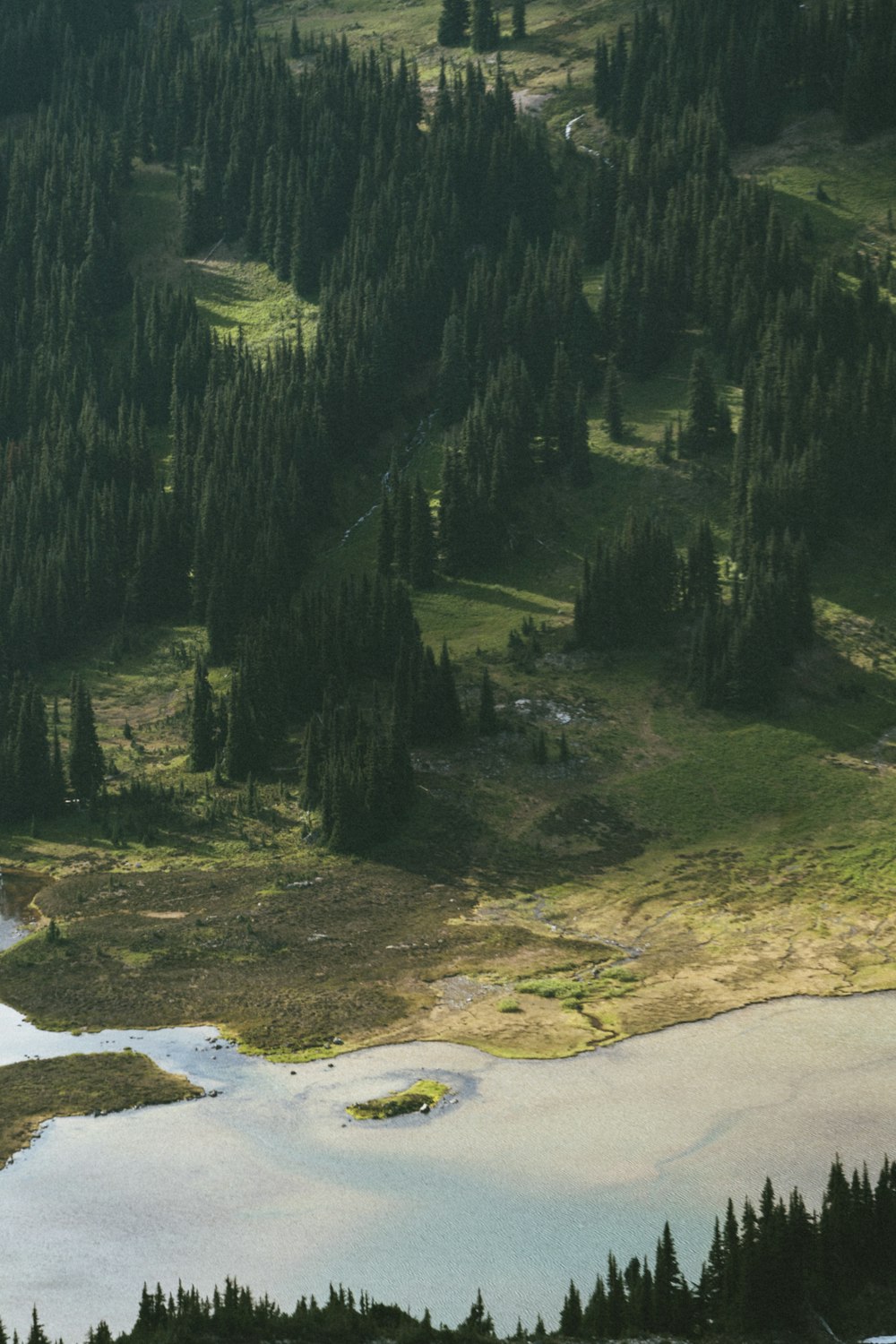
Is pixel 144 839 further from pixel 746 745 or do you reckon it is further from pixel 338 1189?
pixel 338 1189

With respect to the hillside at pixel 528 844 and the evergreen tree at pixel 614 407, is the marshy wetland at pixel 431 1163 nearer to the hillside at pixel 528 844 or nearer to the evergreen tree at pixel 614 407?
the hillside at pixel 528 844

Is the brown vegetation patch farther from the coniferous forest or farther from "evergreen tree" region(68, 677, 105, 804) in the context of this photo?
"evergreen tree" region(68, 677, 105, 804)

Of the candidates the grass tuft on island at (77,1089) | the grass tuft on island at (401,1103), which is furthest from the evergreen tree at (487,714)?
the grass tuft on island at (77,1089)

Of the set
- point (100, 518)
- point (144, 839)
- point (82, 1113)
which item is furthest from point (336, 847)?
point (100, 518)

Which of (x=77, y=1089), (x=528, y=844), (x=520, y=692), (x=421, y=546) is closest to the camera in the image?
(x=77, y=1089)

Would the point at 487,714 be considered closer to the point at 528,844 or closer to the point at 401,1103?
the point at 528,844

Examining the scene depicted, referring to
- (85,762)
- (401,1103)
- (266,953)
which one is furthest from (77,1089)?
(85,762)
